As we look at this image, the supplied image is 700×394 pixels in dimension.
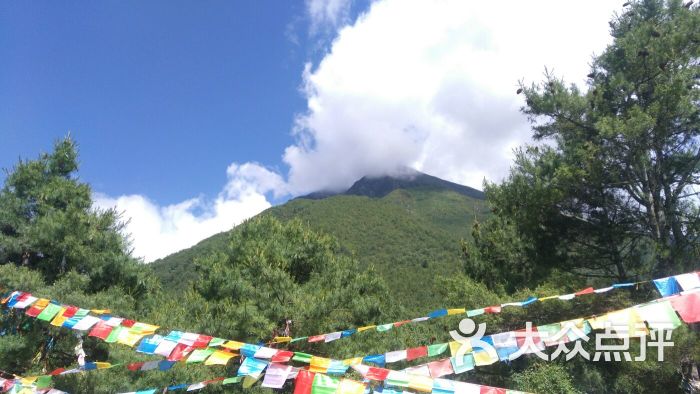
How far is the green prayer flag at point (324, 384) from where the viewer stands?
503 cm

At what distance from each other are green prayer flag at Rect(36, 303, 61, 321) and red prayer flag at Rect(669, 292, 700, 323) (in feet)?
30.7

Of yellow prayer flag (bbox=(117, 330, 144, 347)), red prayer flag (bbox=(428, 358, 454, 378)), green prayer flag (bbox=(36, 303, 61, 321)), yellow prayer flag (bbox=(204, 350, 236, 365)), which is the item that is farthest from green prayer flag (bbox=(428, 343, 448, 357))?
green prayer flag (bbox=(36, 303, 61, 321))

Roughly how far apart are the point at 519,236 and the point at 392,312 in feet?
15.9

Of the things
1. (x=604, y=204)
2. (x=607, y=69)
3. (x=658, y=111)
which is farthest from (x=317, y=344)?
(x=607, y=69)

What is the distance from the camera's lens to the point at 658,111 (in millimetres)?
9000

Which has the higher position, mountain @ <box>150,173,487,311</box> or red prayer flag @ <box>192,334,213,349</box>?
mountain @ <box>150,173,487,311</box>

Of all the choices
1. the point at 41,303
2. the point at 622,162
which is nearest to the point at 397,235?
the point at 622,162

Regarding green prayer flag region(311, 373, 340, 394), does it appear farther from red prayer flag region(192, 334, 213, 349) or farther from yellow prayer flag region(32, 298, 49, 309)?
yellow prayer flag region(32, 298, 49, 309)

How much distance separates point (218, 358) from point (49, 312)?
3725 millimetres

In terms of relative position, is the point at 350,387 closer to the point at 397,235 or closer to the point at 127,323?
the point at 127,323

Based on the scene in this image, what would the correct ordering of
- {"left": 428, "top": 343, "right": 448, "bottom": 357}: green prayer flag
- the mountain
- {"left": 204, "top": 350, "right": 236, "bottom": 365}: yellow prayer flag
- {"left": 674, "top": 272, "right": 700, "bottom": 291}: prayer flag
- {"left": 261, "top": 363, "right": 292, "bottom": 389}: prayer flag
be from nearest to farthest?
{"left": 674, "top": 272, "right": 700, "bottom": 291}: prayer flag → {"left": 261, "top": 363, "right": 292, "bottom": 389}: prayer flag → {"left": 428, "top": 343, "right": 448, "bottom": 357}: green prayer flag → {"left": 204, "top": 350, "right": 236, "bottom": 365}: yellow prayer flag → the mountain

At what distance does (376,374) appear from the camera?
533 centimetres

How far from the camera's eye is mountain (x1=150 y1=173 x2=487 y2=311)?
53.3m

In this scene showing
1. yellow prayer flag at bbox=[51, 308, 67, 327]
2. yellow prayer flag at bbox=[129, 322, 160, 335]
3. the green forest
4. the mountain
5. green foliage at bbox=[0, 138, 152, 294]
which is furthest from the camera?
the mountain
